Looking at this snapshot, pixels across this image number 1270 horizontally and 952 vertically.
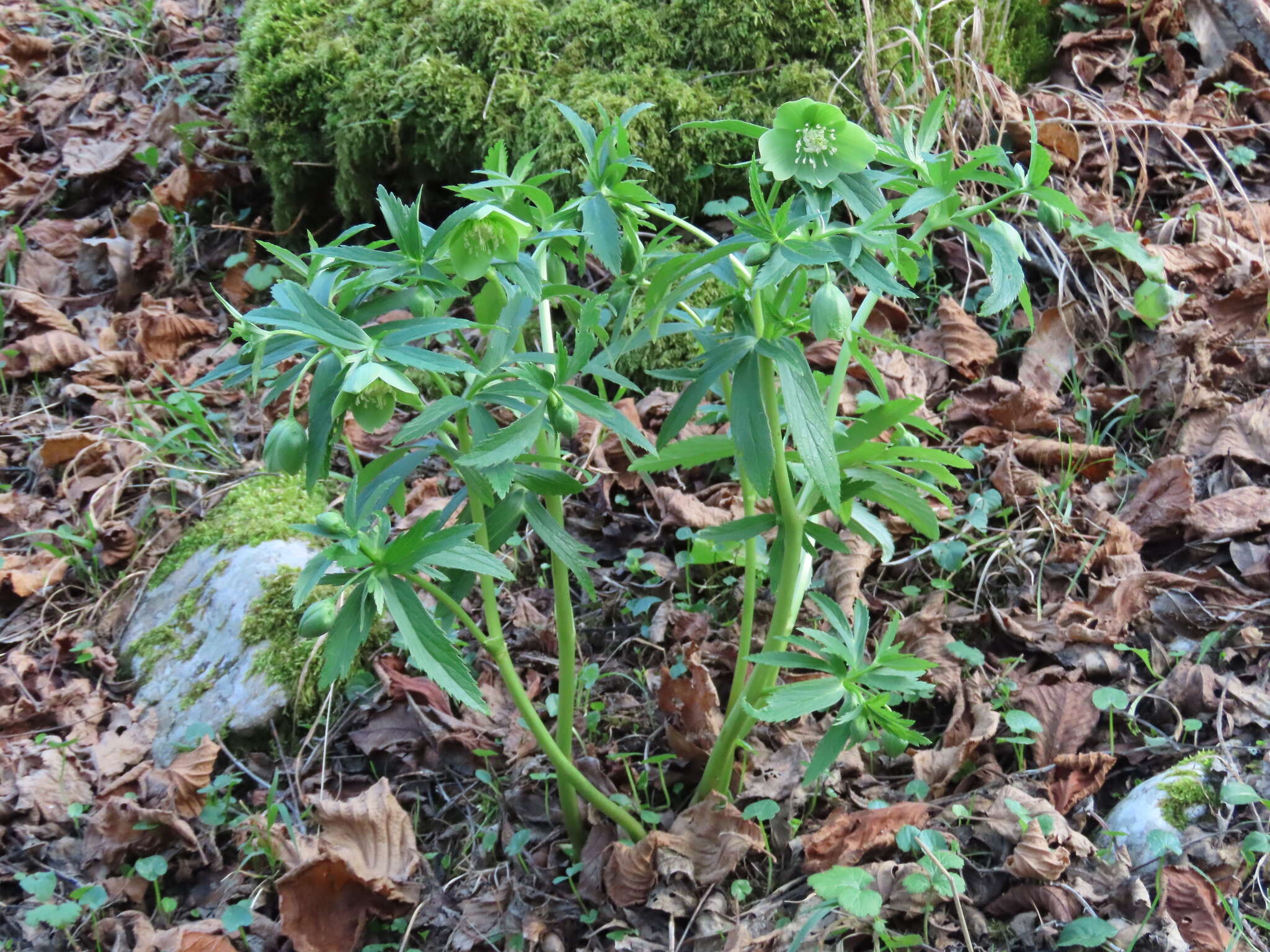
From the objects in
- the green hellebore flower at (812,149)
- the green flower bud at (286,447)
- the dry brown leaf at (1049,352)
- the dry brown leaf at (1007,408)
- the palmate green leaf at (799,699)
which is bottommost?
the dry brown leaf at (1007,408)

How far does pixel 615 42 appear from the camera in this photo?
263 cm

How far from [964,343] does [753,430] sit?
141 cm

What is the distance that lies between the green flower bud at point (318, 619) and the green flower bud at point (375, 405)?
0.72 feet

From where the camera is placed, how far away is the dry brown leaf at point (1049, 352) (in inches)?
93.4

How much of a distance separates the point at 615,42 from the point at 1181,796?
2.19 metres

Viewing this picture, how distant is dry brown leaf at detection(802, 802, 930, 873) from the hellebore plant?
25 cm

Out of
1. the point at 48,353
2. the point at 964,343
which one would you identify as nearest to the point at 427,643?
the point at 964,343

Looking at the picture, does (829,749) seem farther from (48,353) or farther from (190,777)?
(48,353)

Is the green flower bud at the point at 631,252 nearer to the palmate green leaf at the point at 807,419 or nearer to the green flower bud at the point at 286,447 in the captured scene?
the palmate green leaf at the point at 807,419

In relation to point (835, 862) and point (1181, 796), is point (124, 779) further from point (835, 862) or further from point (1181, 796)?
point (1181, 796)

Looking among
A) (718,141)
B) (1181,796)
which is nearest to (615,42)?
(718,141)

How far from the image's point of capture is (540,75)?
2.61 meters

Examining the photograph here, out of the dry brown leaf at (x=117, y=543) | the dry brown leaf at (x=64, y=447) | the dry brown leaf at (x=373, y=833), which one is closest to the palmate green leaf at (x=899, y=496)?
the dry brown leaf at (x=373, y=833)

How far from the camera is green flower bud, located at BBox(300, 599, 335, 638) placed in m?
1.18
